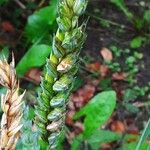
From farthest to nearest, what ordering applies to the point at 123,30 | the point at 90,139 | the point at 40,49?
the point at 123,30 < the point at 40,49 < the point at 90,139

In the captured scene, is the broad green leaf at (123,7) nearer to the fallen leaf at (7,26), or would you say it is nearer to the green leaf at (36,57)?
the fallen leaf at (7,26)

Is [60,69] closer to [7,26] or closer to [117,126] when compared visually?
[117,126]

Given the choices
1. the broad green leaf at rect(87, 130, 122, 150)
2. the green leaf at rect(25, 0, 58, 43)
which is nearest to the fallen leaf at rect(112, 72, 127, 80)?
the green leaf at rect(25, 0, 58, 43)

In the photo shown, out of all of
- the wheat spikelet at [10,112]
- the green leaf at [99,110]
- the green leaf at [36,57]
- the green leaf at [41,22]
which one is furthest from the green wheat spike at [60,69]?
the green leaf at [41,22]

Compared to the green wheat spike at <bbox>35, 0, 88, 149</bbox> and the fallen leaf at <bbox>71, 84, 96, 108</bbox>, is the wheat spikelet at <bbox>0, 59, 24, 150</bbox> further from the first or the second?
the fallen leaf at <bbox>71, 84, 96, 108</bbox>

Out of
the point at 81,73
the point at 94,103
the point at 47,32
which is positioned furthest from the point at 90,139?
the point at 81,73

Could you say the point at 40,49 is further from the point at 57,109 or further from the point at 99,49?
the point at 57,109
